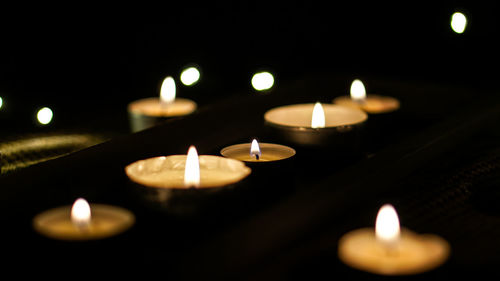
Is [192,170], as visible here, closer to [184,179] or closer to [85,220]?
[184,179]

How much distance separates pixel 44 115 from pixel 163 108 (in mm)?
271

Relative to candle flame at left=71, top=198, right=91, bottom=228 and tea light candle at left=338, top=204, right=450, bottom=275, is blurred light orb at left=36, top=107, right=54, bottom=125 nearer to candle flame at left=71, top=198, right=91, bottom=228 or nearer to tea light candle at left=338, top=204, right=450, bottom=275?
candle flame at left=71, top=198, right=91, bottom=228

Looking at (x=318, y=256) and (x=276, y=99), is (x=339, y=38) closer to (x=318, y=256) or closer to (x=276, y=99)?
(x=276, y=99)

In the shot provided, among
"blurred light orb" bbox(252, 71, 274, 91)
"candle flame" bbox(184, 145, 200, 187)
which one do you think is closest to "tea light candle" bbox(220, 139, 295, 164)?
"candle flame" bbox(184, 145, 200, 187)

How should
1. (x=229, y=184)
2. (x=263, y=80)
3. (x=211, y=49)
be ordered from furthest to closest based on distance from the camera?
(x=211, y=49)
(x=263, y=80)
(x=229, y=184)

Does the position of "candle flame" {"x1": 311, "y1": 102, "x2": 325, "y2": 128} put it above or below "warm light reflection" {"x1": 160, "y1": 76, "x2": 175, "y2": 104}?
below

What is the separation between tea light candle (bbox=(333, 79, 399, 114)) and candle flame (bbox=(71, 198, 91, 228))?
761 mm

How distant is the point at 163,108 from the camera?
131cm

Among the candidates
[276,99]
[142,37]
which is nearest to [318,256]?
[276,99]

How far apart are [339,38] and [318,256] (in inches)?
64.0

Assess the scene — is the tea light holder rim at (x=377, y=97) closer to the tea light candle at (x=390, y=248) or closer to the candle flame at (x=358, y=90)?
the candle flame at (x=358, y=90)

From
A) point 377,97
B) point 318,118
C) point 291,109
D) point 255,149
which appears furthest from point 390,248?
point 377,97

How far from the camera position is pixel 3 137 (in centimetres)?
116

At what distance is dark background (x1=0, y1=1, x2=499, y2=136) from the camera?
57.1 inches
